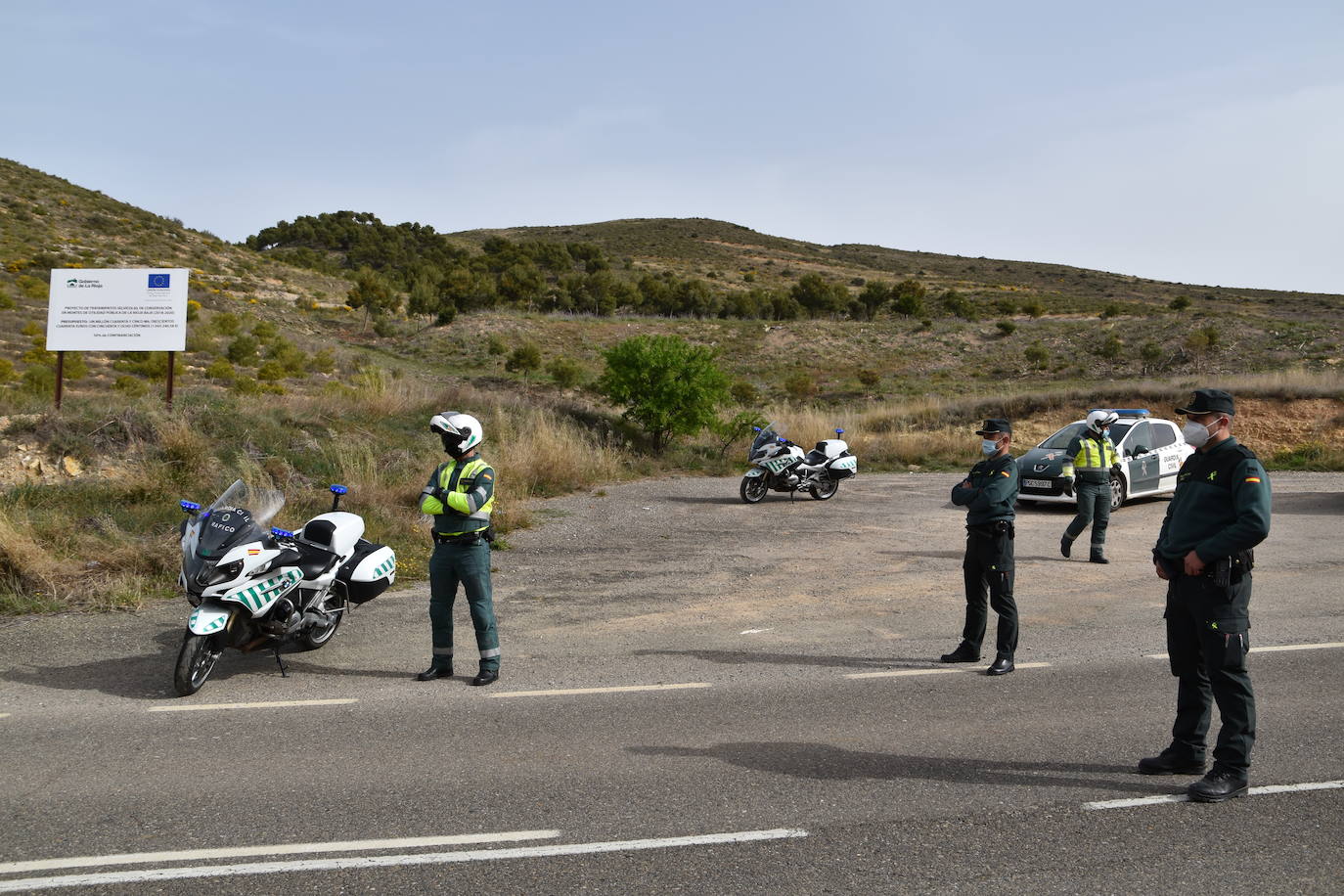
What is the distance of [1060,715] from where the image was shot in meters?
6.14

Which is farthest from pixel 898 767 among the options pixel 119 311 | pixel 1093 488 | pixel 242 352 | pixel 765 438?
pixel 242 352

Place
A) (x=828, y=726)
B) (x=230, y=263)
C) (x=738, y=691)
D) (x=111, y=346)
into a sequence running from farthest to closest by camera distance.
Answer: (x=230, y=263), (x=111, y=346), (x=738, y=691), (x=828, y=726)

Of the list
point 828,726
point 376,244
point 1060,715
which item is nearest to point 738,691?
point 828,726

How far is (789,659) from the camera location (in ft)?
25.2

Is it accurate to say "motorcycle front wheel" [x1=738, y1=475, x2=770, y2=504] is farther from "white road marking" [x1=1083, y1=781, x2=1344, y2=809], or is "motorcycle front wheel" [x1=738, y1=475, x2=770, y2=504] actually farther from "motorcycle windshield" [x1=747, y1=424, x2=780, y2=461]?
"white road marking" [x1=1083, y1=781, x2=1344, y2=809]

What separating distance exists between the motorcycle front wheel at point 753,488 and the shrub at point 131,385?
13.0 metres

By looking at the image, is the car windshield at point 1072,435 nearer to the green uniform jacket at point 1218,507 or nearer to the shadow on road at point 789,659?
the shadow on road at point 789,659

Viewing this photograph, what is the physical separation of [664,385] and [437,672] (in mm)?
16794

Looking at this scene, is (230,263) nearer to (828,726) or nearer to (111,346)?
(111,346)

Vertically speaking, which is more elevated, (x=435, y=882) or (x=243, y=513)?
(x=243, y=513)

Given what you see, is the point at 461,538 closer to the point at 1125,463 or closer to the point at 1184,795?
the point at 1184,795

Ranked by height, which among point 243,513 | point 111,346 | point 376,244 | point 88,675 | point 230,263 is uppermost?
point 376,244

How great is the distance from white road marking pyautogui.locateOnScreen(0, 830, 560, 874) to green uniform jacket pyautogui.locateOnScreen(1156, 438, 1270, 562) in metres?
3.41

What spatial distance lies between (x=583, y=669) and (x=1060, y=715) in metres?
3.27
